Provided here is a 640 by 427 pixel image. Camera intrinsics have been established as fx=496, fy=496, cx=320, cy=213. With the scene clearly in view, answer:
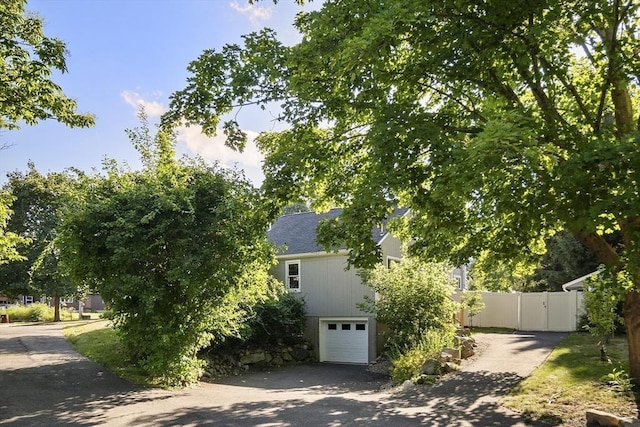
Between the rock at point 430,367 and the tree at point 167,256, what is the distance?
209 inches

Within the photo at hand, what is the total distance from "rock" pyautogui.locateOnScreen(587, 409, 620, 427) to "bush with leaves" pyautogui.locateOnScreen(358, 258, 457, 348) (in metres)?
9.30

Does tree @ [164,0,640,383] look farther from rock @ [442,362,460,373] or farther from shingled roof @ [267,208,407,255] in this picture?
shingled roof @ [267,208,407,255]

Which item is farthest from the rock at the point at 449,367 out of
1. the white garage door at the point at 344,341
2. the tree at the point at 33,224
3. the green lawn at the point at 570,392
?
the tree at the point at 33,224

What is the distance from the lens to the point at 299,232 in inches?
1001

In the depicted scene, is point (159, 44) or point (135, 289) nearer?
point (159, 44)

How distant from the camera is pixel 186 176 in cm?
1359

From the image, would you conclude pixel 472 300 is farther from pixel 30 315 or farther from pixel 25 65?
pixel 30 315

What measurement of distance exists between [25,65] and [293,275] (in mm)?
15428

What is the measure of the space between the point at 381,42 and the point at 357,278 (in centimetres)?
1573

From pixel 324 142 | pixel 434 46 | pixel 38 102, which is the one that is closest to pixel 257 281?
pixel 324 142

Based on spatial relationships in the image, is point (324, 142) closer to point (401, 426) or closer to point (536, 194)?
point (536, 194)

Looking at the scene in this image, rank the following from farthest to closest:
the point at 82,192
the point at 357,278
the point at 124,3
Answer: the point at 357,278 → the point at 82,192 → the point at 124,3

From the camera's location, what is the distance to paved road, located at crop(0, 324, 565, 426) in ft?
29.8

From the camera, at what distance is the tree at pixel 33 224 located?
32.3 metres
